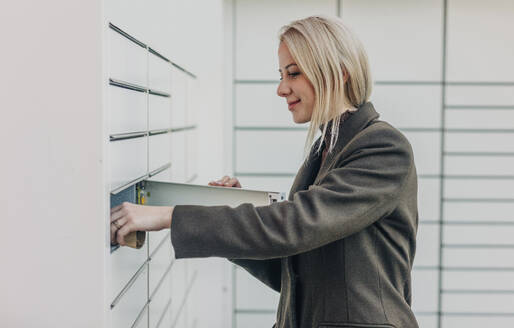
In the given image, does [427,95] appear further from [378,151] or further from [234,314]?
[378,151]

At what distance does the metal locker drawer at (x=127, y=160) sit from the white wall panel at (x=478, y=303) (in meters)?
2.72

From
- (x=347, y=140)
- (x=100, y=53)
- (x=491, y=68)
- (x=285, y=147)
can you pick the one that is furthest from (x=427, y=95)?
(x=100, y=53)

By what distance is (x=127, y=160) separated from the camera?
1344 mm

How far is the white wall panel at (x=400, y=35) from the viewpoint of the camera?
11.5ft

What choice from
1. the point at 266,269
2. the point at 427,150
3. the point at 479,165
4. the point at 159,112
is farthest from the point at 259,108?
the point at 266,269

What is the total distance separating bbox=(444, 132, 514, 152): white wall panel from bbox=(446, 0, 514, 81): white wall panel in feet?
1.15

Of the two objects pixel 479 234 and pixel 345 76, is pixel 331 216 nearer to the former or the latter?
pixel 345 76

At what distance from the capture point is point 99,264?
3.61ft

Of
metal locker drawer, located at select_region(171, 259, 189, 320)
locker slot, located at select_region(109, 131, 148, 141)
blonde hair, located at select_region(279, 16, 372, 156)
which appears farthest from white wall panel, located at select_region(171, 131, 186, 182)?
blonde hair, located at select_region(279, 16, 372, 156)

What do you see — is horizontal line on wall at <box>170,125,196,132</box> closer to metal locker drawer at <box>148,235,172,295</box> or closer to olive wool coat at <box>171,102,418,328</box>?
metal locker drawer at <box>148,235,172,295</box>

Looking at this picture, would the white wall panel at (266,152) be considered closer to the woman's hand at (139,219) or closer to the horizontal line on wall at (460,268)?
the horizontal line on wall at (460,268)

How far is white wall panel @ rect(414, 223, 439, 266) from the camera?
3.62m

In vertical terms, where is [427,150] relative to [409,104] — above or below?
below

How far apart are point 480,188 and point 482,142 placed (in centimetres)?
29
